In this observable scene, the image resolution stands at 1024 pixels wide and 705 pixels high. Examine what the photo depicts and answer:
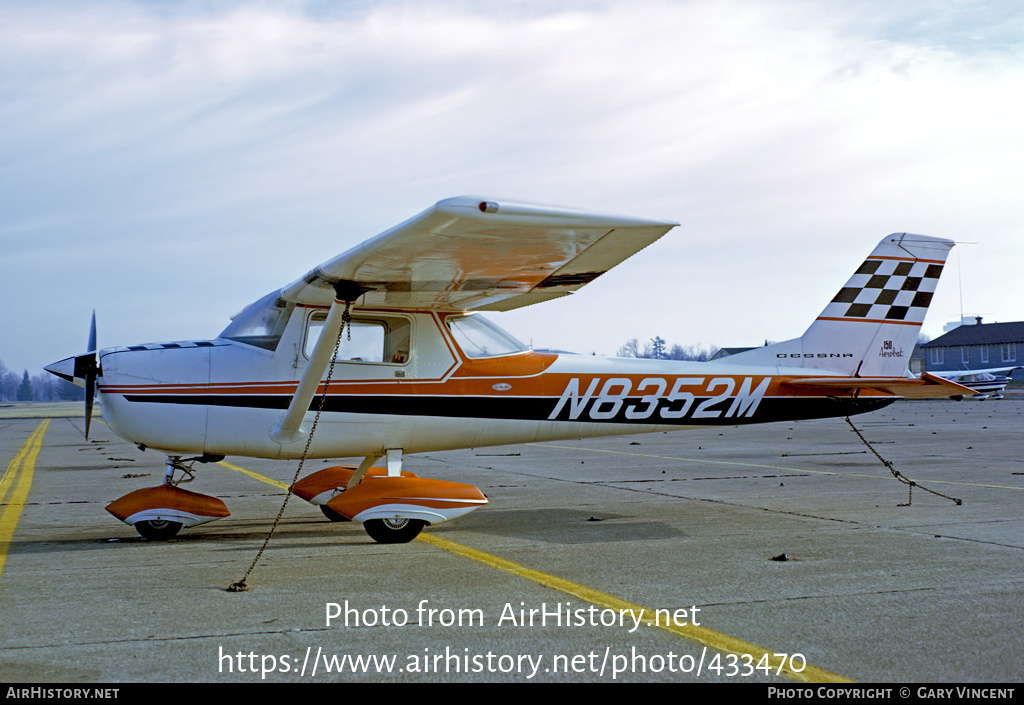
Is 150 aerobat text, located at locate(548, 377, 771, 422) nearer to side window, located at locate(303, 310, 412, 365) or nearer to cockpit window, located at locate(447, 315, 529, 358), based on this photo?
cockpit window, located at locate(447, 315, 529, 358)

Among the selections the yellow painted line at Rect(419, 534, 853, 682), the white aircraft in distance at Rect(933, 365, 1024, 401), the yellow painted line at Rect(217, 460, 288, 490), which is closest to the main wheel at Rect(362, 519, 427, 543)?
the yellow painted line at Rect(419, 534, 853, 682)

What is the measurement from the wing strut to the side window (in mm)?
328

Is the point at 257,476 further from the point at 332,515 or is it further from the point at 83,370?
the point at 83,370

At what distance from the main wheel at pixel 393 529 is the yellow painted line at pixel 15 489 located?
2657mm

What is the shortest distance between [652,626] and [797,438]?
17759mm

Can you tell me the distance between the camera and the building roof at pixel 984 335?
83438mm

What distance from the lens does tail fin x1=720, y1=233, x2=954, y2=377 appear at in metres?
9.20

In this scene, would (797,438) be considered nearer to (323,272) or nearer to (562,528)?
(562,528)

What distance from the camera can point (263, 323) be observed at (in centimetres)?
805

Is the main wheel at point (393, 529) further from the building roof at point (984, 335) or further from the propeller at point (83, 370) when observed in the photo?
the building roof at point (984, 335)

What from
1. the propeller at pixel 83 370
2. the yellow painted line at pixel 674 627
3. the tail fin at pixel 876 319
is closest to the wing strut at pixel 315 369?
the propeller at pixel 83 370

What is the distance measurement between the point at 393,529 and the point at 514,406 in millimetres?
1710

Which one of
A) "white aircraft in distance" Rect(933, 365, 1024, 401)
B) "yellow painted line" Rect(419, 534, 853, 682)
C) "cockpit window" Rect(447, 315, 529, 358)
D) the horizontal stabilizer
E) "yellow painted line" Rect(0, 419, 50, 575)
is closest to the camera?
"yellow painted line" Rect(419, 534, 853, 682)
